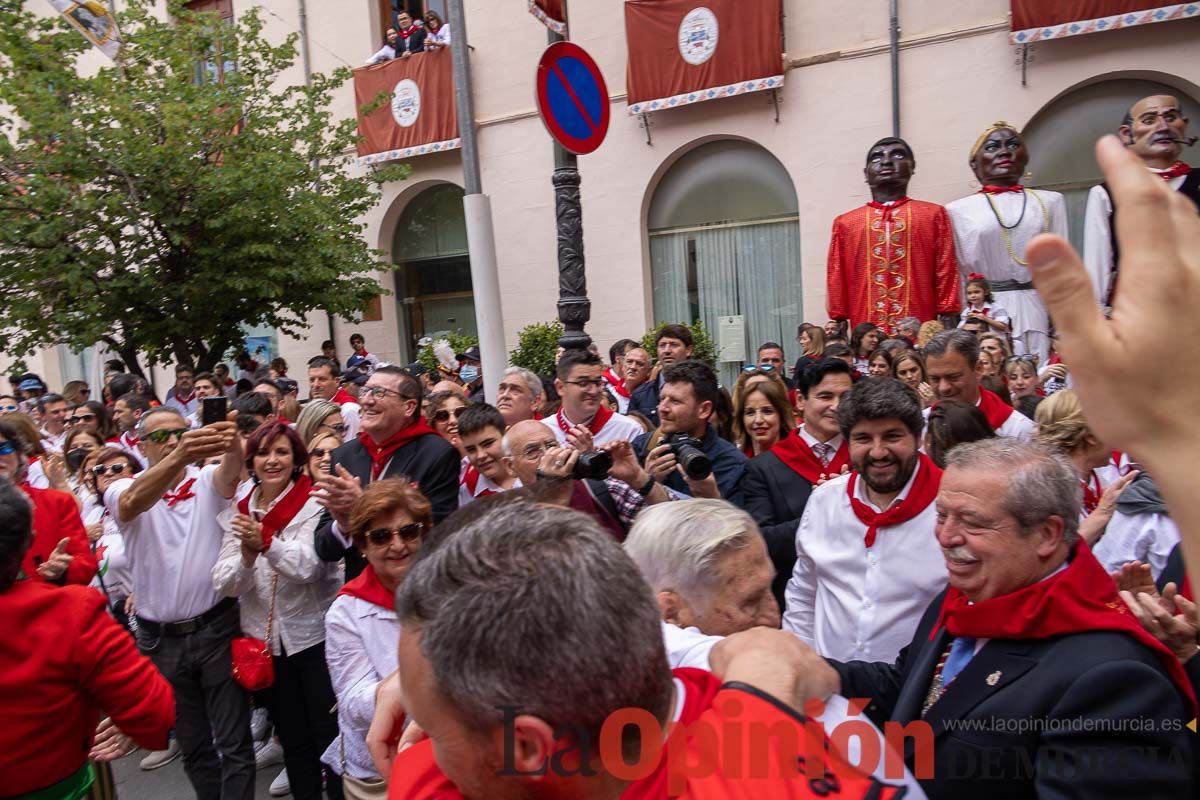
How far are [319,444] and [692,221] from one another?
9.18 meters

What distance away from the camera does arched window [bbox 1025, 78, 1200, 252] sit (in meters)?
10.5

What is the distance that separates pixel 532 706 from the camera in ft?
3.92

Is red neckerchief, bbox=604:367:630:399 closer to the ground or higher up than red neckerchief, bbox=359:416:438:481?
closer to the ground

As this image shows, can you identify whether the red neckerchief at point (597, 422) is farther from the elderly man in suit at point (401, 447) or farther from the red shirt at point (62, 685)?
the red shirt at point (62, 685)

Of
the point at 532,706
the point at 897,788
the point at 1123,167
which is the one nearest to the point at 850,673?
the point at 897,788

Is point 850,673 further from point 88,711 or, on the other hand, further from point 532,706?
point 88,711

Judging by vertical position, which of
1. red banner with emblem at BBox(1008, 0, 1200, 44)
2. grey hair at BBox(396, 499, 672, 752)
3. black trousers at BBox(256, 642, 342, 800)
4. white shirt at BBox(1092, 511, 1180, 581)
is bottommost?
black trousers at BBox(256, 642, 342, 800)

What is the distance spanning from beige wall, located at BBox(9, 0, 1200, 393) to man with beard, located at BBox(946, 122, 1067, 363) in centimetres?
228

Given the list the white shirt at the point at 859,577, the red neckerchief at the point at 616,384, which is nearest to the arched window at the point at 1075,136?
the red neckerchief at the point at 616,384

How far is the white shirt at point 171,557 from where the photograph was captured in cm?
413

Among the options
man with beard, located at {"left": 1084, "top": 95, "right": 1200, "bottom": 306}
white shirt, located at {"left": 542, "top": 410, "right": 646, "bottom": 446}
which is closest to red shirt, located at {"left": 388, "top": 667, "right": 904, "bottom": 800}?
white shirt, located at {"left": 542, "top": 410, "right": 646, "bottom": 446}

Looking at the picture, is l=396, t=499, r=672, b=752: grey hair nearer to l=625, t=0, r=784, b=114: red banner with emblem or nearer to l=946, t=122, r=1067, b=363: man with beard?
l=946, t=122, r=1067, b=363: man with beard

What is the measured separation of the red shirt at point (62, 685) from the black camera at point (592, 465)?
149 cm

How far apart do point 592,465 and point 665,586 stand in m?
1.08
